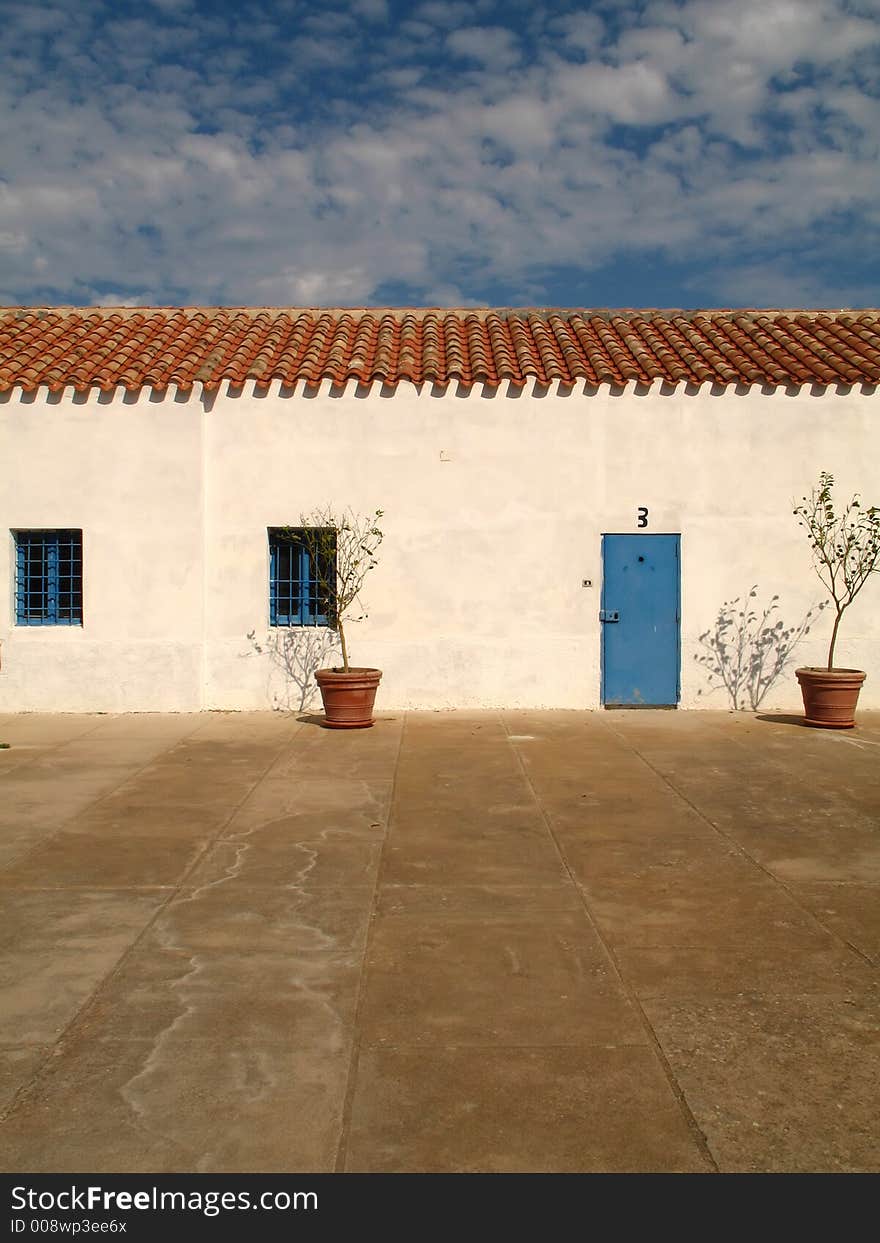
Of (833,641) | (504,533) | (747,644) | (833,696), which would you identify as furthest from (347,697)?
(833,641)

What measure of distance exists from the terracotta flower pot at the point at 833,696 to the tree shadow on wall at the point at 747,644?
3.89 ft

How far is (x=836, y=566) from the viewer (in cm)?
1292

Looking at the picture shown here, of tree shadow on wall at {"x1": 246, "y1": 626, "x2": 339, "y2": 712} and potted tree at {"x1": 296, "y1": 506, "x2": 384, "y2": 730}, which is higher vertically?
potted tree at {"x1": 296, "y1": 506, "x2": 384, "y2": 730}

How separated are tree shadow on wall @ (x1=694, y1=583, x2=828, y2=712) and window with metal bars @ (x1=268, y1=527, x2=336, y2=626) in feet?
15.8

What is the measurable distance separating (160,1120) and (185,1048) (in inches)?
22.0

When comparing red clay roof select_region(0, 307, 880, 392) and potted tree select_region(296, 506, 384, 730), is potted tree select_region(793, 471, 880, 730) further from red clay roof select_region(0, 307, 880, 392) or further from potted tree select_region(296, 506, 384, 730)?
potted tree select_region(296, 506, 384, 730)

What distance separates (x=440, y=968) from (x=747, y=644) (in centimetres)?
898

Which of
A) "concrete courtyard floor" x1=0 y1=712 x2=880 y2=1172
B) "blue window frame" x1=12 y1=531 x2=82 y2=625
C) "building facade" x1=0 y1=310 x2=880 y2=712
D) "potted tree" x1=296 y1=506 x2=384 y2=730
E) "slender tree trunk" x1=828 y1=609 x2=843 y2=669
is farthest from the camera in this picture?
"blue window frame" x1=12 y1=531 x2=82 y2=625

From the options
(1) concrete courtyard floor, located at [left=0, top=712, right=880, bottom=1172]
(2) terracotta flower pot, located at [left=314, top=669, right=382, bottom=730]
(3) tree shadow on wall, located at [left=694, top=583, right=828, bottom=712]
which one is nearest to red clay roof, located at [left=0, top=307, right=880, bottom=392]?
(3) tree shadow on wall, located at [left=694, top=583, right=828, bottom=712]

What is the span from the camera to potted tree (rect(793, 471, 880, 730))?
38.4ft

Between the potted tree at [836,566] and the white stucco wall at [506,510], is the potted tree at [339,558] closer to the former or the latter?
the white stucco wall at [506,510]

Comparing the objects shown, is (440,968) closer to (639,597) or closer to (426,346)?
(639,597)

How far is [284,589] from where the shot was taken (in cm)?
1312

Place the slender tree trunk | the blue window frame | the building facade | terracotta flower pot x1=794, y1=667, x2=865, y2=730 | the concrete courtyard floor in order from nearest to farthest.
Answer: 1. the concrete courtyard floor
2. terracotta flower pot x1=794, y1=667, x2=865, y2=730
3. the slender tree trunk
4. the building facade
5. the blue window frame
